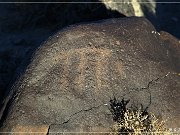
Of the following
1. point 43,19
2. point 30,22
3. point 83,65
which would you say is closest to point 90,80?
point 83,65

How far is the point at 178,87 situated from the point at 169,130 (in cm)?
50

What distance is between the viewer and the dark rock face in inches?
122

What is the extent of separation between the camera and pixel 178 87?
340 cm

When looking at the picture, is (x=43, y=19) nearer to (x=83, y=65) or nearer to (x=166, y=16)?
(x=166, y=16)

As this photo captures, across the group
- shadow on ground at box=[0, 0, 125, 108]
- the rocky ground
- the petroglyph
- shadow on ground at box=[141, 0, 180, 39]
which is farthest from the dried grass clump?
shadow on ground at box=[141, 0, 180, 39]

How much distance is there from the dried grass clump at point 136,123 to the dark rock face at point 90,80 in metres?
0.07

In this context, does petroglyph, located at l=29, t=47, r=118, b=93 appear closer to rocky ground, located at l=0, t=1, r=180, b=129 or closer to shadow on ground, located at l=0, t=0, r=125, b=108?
rocky ground, located at l=0, t=1, r=180, b=129

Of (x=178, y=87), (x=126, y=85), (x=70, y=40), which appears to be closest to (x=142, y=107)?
(x=126, y=85)

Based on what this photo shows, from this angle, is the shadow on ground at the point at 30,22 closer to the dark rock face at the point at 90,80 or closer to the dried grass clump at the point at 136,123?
the dark rock face at the point at 90,80

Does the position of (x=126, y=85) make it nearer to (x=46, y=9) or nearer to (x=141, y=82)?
(x=141, y=82)

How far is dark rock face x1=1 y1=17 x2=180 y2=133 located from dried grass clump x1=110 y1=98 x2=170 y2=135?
74 millimetres

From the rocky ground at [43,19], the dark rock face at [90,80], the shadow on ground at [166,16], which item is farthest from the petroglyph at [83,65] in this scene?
the shadow on ground at [166,16]

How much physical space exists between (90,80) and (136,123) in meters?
0.58

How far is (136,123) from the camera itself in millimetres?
2973
